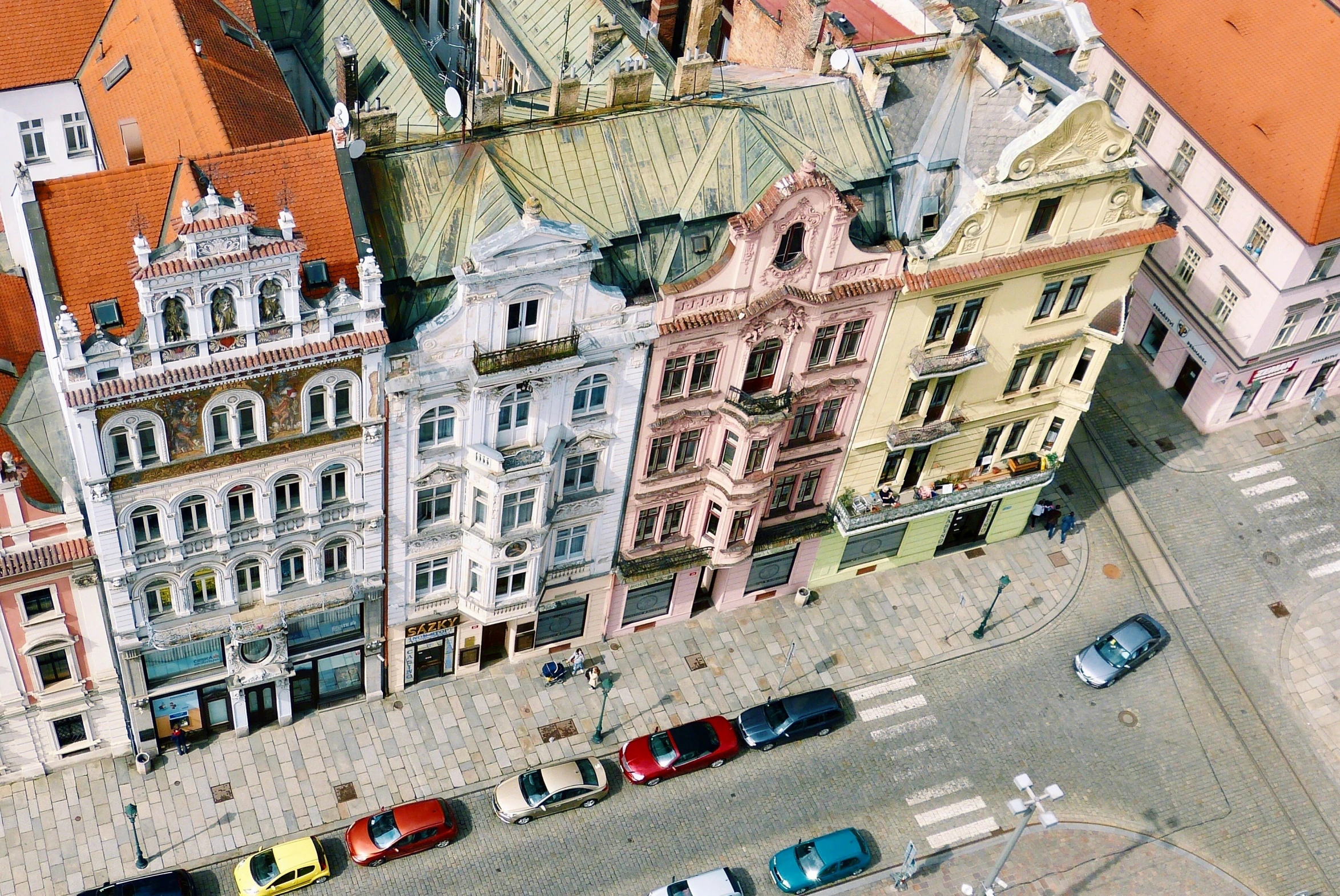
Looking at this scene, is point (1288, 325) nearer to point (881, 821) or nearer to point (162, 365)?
point (881, 821)

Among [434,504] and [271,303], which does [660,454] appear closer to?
[434,504]

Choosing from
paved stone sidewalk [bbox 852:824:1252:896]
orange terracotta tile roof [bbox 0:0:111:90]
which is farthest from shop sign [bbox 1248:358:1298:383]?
orange terracotta tile roof [bbox 0:0:111:90]

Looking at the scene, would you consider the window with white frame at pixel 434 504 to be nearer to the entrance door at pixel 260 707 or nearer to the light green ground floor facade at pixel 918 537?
the entrance door at pixel 260 707

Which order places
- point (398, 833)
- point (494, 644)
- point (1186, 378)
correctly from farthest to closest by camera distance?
1. point (1186, 378)
2. point (494, 644)
3. point (398, 833)

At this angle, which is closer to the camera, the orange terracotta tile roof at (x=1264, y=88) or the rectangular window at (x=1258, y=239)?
the orange terracotta tile roof at (x=1264, y=88)

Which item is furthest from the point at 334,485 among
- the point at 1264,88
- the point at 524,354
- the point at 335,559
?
the point at 1264,88

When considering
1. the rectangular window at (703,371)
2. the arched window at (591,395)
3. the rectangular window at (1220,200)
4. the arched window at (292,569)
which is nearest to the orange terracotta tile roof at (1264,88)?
the rectangular window at (1220,200)
